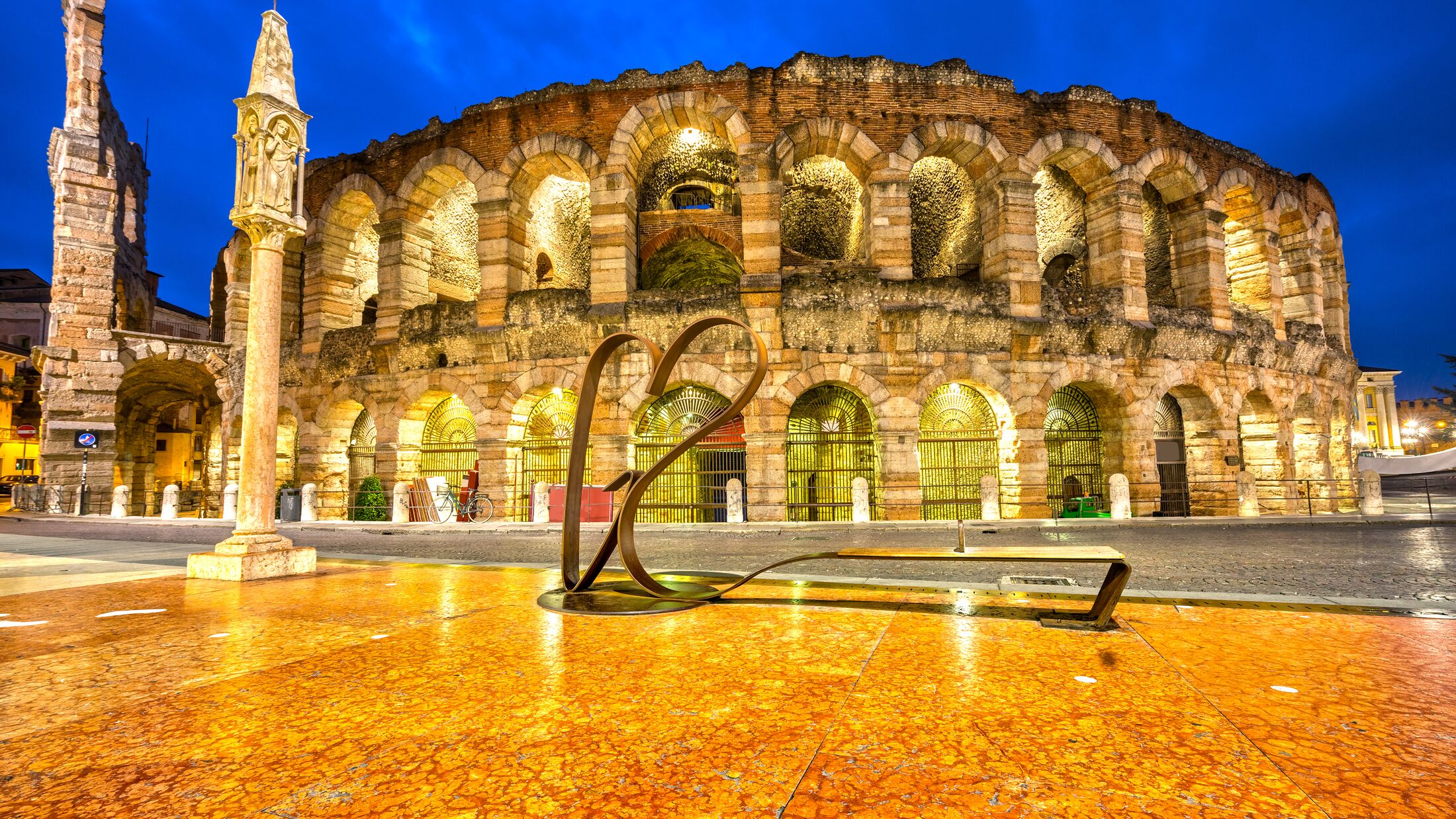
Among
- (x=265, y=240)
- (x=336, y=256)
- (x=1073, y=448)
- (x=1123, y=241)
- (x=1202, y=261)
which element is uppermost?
(x=336, y=256)

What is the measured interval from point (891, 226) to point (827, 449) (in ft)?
17.8

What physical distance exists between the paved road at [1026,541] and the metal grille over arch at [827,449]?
3.98 m

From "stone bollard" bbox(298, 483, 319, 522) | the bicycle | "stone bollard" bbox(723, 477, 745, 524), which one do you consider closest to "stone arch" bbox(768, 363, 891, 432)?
"stone bollard" bbox(723, 477, 745, 524)

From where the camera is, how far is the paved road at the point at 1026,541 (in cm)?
507

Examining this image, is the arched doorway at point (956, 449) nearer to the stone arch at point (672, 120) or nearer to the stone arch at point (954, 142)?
the stone arch at point (954, 142)

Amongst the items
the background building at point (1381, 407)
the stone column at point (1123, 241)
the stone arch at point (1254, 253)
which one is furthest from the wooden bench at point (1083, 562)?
the background building at point (1381, 407)

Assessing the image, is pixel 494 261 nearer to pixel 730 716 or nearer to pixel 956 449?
pixel 956 449

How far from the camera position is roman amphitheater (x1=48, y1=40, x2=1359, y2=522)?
1309 centimetres

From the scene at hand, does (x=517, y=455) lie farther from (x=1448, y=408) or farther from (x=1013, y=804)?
(x=1448, y=408)

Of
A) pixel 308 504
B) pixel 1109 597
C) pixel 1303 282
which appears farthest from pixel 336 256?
pixel 1303 282

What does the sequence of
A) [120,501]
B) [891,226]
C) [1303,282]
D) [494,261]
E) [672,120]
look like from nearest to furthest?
[891,226] < [672,120] < [494,261] < [120,501] < [1303,282]

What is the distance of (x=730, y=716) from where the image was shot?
2.07 metres

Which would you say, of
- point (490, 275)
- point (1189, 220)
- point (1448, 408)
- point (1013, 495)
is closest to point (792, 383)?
point (1013, 495)

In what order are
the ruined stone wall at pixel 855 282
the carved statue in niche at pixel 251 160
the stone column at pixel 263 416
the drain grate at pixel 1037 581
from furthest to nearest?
the ruined stone wall at pixel 855 282, the carved statue in niche at pixel 251 160, the stone column at pixel 263 416, the drain grate at pixel 1037 581
